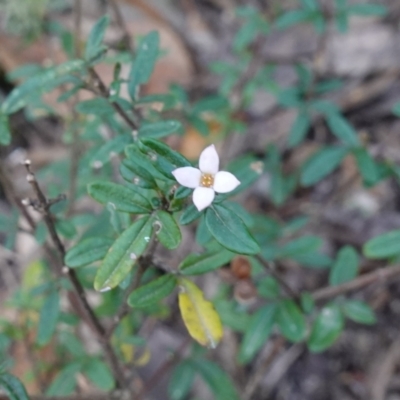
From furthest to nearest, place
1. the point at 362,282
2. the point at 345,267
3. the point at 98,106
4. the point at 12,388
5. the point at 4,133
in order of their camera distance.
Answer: the point at 345,267 < the point at 362,282 < the point at 98,106 < the point at 4,133 < the point at 12,388

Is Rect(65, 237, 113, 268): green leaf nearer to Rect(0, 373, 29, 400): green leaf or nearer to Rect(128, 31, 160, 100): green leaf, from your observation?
Rect(0, 373, 29, 400): green leaf

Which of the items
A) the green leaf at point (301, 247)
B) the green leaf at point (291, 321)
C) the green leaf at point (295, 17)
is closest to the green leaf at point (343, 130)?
the green leaf at point (295, 17)

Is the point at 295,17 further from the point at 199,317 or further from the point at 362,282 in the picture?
the point at 199,317

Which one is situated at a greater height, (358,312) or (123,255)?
(123,255)

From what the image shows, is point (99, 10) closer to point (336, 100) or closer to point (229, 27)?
point (229, 27)

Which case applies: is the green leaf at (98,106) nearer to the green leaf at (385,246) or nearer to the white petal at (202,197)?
the white petal at (202,197)

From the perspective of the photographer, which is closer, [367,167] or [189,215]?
[189,215]

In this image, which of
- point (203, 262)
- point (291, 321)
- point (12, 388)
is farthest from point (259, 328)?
point (12, 388)
